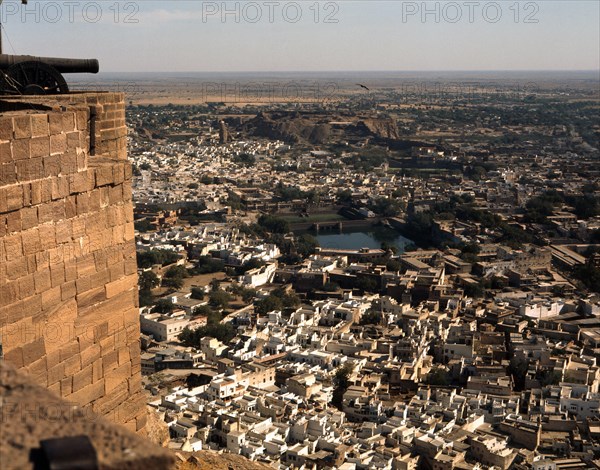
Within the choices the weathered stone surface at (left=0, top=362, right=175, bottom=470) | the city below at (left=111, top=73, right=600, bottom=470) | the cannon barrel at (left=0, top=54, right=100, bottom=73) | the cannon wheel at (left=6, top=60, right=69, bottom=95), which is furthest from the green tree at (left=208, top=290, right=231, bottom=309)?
the weathered stone surface at (left=0, top=362, right=175, bottom=470)

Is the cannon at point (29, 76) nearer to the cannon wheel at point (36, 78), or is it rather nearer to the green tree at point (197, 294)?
the cannon wheel at point (36, 78)

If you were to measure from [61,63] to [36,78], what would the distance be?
62cm

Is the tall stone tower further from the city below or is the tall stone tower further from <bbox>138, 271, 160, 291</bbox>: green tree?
<bbox>138, 271, 160, 291</bbox>: green tree

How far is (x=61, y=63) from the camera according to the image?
6957 mm

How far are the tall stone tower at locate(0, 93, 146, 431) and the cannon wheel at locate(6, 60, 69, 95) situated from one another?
1.54 m

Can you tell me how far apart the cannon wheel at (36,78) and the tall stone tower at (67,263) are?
5.04 ft

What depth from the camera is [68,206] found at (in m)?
4.14

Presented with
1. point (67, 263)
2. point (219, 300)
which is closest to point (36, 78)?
point (67, 263)

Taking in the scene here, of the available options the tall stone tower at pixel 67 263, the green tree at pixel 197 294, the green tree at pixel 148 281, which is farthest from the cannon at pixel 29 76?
the green tree at pixel 148 281

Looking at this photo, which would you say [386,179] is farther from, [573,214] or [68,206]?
[68,206]

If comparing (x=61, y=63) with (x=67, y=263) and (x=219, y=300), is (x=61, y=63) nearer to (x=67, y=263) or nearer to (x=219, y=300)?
(x=67, y=263)

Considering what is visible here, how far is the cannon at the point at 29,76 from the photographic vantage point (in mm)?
6195

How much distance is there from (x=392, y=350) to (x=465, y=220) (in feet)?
70.1

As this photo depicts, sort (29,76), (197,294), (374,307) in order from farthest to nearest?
(197,294) < (374,307) < (29,76)
